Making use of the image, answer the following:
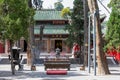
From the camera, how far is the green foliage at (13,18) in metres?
22.3

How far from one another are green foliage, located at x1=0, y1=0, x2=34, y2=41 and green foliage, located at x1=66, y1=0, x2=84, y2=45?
19.0 m

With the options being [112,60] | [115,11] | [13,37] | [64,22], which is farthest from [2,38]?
[64,22]

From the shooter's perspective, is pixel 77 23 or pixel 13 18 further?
pixel 77 23

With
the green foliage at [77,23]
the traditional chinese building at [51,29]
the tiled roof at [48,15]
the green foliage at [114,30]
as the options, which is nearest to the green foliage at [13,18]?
the green foliage at [114,30]

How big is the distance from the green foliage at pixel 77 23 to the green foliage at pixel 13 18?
1902cm

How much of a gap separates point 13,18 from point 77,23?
66.6 feet

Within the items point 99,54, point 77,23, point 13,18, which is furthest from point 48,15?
point 13,18

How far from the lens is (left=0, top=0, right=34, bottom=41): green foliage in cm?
2231

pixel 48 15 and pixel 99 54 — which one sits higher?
pixel 48 15

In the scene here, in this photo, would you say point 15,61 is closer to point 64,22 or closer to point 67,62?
point 67,62

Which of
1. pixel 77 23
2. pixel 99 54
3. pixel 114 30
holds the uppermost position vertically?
pixel 77 23

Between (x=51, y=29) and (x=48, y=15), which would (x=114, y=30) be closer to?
(x=51, y=29)

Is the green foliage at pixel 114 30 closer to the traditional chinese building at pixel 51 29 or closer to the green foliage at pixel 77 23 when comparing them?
the green foliage at pixel 77 23

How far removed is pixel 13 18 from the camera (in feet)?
74.1
